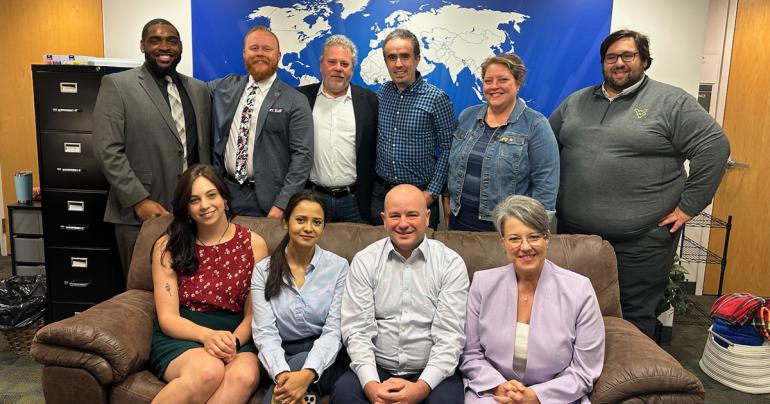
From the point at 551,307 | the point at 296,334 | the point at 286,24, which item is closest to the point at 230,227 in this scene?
the point at 296,334

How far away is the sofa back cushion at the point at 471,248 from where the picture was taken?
8.05 feet

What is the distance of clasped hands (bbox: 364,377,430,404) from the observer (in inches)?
75.9

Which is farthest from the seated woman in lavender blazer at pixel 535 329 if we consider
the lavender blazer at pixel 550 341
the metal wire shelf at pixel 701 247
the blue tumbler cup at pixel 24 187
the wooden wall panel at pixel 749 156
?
the blue tumbler cup at pixel 24 187

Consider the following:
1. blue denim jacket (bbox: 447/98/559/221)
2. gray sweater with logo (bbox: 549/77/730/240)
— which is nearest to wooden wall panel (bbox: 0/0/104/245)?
blue denim jacket (bbox: 447/98/559/221)

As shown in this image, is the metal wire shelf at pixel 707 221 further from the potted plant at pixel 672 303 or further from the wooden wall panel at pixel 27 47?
the wooden wall panel at pixel 27 47

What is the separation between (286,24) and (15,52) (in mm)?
2570

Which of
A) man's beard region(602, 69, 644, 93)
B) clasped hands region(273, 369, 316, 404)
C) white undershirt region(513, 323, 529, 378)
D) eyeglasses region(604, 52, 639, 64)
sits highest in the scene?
eyeglasses region(604, 52, 639, 64)

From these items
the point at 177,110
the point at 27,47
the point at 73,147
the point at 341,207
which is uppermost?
the point at 27,47

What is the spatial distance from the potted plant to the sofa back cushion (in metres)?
1.18

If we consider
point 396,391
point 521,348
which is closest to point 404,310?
point 396,391

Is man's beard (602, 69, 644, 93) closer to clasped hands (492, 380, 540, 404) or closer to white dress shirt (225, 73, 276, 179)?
clasped hands (492, 380, 540, 404)

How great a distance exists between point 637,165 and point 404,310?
4.53 feet

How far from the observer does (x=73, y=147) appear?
10.9 feet

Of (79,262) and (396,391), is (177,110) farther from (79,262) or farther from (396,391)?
(396,391)
